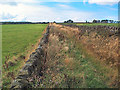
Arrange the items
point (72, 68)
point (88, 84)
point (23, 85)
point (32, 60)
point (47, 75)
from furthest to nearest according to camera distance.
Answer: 1. point (72, 68)
2. point (32, 60)
3. point (47, 75)
4. point (88, 84)
5. point (23, 85)

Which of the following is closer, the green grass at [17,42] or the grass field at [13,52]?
the grass field at [13,52]

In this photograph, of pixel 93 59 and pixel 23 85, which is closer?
pixel 23 85

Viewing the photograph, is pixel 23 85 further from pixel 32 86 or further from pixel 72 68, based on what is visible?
pixel 72 68

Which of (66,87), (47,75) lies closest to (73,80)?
(66,87)

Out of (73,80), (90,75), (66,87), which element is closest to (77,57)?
(90,75)

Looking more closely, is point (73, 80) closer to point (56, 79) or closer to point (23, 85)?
point (56, 79)

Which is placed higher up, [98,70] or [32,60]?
[32,60]

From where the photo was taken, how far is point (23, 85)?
10.7ft

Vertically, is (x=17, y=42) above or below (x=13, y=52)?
above

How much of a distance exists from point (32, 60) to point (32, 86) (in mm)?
1328

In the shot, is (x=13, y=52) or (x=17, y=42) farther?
(x=17, y=42)

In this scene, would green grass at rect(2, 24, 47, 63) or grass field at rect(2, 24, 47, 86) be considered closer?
grass field at rect(2, 24, 47, 86)

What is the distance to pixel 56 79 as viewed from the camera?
395cm

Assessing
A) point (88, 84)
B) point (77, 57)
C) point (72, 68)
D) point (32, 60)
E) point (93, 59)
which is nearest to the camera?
point (88, 84)
